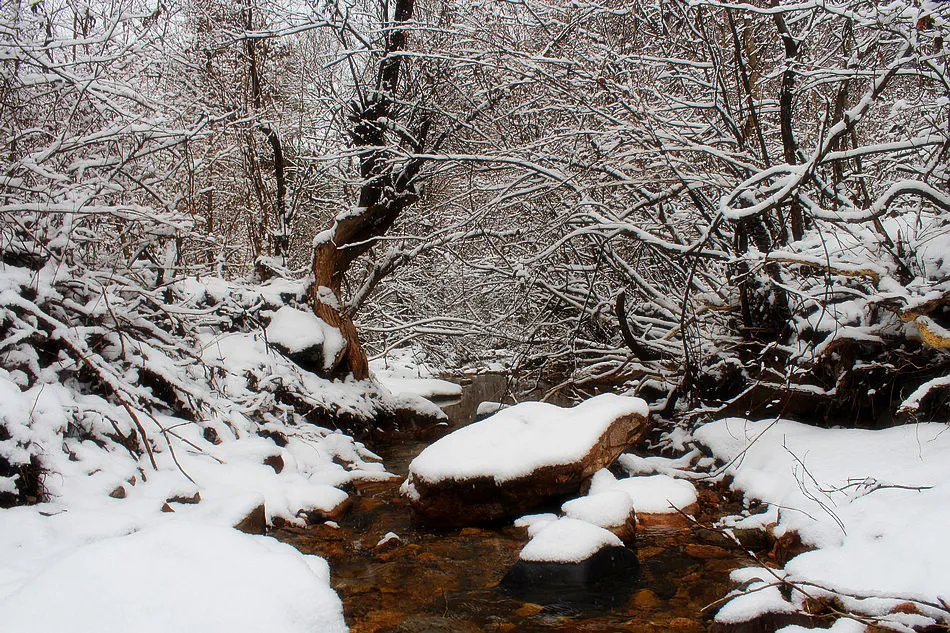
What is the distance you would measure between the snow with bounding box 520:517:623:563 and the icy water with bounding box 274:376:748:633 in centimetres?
22

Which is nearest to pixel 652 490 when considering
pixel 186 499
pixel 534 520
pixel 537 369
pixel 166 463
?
pixel 534 520

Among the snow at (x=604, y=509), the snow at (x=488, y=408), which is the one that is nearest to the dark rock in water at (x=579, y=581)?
the snow at (x=604, y=509)

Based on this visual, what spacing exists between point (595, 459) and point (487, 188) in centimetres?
294

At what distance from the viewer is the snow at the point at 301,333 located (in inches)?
318

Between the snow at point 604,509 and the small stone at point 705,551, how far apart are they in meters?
0.44

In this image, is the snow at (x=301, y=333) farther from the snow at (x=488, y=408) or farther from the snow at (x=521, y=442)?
the snow at (x=521, y=442)

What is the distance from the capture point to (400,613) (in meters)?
3.63

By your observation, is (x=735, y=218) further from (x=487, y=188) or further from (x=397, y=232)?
(x=397, y=232)

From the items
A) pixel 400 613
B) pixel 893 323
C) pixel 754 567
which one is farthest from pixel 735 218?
pixel 400 613

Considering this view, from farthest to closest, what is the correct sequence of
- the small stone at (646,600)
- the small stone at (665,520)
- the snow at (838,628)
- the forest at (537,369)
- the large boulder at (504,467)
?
1. the large boulder at (504,467)
2. the small stone at (665,520)
3. the small stone at (646,600)
4. the forest at (537,369)
5. the snow at (838,628)

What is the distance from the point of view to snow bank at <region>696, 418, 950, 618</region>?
8.88 ft

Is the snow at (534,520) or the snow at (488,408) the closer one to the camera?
the snow at (534,520)

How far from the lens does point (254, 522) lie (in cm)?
420

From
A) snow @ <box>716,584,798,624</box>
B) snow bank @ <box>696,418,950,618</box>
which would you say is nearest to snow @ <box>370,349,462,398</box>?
snow bank @ <box>696,418,950,618</box>
